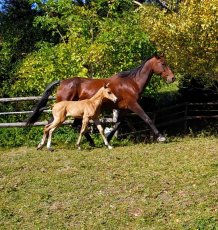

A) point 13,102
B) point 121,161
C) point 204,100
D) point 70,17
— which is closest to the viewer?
point 121,161

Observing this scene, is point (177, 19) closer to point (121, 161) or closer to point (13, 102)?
point (121, 161)

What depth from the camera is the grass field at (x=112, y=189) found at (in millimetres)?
7340

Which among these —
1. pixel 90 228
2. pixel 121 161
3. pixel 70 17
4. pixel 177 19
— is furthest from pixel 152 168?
pixel 70 17

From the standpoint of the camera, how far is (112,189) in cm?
833

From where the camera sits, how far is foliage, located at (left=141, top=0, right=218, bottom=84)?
39.1 ft

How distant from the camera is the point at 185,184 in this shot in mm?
8234

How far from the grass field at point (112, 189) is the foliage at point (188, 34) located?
2934 millimetres

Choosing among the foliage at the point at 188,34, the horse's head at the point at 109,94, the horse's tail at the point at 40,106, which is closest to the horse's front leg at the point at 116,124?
the horse's head at the point at 109,94

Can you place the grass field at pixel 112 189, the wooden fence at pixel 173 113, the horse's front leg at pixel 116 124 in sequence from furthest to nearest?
the wooden fence at pixel 173 113 < the horse's front leg at pixel 116 124 < the grass field at pixel 112 189

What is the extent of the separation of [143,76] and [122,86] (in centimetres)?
60

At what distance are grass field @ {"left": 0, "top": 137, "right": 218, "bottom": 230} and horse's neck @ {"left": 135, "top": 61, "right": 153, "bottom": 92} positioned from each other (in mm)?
1916

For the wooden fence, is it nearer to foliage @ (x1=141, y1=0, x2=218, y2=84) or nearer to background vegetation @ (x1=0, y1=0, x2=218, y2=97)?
background vegetation @ (x1=0, y1=0, x2=218, y2=97)

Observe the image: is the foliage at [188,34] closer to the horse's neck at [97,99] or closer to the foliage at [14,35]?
the horse's neck at [97,99]

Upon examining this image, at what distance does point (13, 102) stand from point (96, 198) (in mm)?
7568
